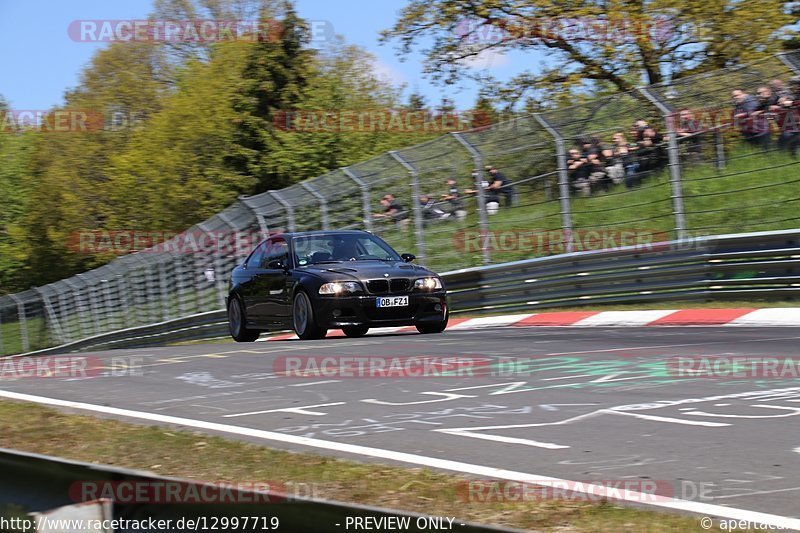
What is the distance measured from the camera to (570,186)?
16.3 meters

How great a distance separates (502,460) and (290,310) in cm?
897

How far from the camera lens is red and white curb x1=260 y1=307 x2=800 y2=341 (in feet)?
42.4

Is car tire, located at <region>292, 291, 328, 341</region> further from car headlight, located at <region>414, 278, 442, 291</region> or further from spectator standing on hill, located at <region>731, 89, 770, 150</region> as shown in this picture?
spectator standing on hill, located at <region>731, 89, 770, 150</region>

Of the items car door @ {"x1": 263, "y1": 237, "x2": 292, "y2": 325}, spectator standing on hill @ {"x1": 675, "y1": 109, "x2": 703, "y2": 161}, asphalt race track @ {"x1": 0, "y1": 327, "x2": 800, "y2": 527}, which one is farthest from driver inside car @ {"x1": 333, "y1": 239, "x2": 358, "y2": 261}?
spectator standing on hill @ {"x1": 675, "y1": 109, "x2": 703, "y2": 161}

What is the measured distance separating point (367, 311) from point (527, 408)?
251 inches

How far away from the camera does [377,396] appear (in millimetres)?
8031

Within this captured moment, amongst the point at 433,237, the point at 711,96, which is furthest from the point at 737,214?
the point at 433,237

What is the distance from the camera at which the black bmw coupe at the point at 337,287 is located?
1341 cm

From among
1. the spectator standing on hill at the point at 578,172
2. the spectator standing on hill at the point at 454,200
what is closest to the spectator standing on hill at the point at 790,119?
the spectator standing on hill at the point at 578,172

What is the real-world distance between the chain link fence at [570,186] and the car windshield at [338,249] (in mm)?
3179

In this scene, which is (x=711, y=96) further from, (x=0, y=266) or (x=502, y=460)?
(x=0, y=266)

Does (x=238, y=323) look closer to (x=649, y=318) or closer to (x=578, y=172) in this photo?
(x=578, y=172)

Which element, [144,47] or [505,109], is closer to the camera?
[505,109]

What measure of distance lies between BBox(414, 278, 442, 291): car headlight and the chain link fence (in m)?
3.20
